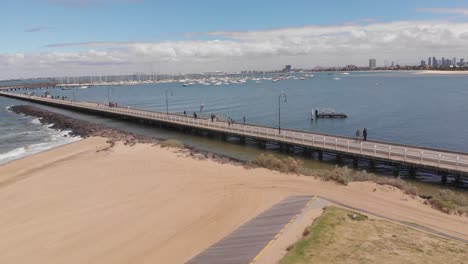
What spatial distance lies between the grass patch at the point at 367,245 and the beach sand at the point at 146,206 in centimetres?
217

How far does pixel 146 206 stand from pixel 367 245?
12022mm

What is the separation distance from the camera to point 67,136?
51562 mm

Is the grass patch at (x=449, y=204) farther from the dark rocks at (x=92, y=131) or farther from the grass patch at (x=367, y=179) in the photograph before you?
the dark rocks at (x=92, y=131)

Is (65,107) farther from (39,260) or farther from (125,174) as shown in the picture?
(39,260)

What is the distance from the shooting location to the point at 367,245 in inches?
475

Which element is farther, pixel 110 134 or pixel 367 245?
pixel 110 134

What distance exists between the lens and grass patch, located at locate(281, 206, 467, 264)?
36.7ft

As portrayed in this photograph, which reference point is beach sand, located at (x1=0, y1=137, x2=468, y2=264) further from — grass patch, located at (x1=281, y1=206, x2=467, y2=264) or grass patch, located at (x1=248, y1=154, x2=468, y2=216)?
grass patch, located at (x1=281, y1=206, x2=467, y2=264)

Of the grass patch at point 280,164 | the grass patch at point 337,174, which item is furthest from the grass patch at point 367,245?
the grass patch at point 280,164

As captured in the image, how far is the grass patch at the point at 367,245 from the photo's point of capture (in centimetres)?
1118

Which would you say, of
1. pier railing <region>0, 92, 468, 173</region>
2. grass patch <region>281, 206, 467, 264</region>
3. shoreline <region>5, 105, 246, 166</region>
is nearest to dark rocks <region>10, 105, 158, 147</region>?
shoreline <region>5, 105, 246, 166</region>

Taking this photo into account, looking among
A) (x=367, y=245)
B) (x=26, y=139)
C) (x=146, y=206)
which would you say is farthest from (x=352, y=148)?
(x=26, y=139)

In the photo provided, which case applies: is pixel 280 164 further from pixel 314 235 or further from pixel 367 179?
pixel 314 235

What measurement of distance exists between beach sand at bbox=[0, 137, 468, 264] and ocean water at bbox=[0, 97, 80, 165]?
37.7 ft
